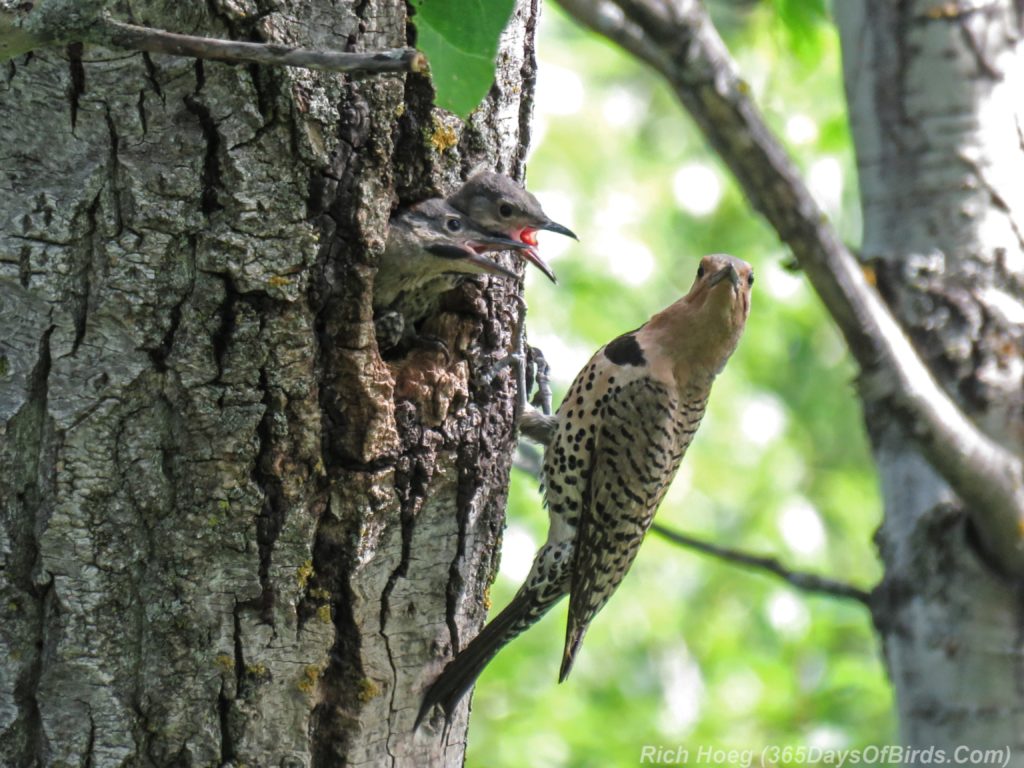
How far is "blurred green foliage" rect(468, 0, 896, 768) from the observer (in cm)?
592

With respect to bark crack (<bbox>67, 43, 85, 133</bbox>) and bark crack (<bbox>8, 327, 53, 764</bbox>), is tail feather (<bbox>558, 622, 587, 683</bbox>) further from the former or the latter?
bark crack (<bbox>67, 43, 85, 133</bbox>)

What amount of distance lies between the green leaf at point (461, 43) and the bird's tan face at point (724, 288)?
91.9 inches

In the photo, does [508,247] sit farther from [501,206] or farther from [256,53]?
[256,53]

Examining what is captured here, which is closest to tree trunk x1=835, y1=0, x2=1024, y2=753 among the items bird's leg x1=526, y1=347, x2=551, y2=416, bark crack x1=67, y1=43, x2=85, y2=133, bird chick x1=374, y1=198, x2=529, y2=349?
bird's leg x1=526, y1=347, x2=551, y2=416

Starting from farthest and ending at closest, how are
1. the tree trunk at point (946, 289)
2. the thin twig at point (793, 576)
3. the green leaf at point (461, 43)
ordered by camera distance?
1. the thin twig at point (793, 576)
2. the tree trunk at point (946, 289)
3. the green leaf at point (461, 43)

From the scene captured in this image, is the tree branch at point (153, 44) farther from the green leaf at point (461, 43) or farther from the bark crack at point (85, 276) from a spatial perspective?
the bark crack at point (85, 276)

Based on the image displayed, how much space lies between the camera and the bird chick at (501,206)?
9.32 feet

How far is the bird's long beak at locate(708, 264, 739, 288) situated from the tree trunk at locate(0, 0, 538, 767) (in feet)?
5.13

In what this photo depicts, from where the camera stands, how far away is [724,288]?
365 cm

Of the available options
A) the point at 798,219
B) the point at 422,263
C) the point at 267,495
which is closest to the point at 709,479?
the point at 422,263

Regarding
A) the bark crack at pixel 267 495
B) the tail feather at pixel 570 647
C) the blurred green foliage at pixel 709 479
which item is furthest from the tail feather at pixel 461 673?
the blurred green foliage at pixel 709 479

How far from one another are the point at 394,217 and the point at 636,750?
388 centimetres

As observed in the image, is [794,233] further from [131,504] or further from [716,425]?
[716,425]

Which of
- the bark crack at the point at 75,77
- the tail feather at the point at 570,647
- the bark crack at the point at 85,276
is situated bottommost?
the tail feather at the point at 570,647
